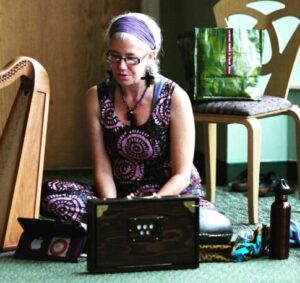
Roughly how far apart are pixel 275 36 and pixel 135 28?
102 centimetres

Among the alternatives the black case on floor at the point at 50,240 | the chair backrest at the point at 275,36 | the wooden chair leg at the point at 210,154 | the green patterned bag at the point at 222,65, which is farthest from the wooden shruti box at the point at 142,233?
the chair backrest at the point at 275,36

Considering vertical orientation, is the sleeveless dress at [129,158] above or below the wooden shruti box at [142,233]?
above

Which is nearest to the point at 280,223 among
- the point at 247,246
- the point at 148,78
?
the point at 247,246

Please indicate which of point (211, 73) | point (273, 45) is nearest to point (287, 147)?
point (273, 45)

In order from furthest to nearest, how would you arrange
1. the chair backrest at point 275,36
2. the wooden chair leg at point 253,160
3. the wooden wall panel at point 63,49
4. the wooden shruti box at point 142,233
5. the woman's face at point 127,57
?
the wooden wall panel at point 63,49
the chair backrest at point 275,36
the wooden chair leg at point 253,160
the woman's face at point 127,57
the wooden shruti box at point 142,233

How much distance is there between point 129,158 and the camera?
237cm

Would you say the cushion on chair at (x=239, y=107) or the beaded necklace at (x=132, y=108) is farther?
the cushion on chair at (x=239, y=107)

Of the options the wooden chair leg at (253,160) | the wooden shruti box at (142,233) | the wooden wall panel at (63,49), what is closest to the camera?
the wooden shruti box at (142,233)

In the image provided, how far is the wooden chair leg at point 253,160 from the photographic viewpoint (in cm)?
264

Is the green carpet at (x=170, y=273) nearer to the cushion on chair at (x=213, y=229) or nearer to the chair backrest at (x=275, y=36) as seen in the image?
the cushion on chair at (x=213, y=229)

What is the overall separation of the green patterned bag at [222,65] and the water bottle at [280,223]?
63 cm

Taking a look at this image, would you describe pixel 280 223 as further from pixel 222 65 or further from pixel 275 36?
pixel 275 36

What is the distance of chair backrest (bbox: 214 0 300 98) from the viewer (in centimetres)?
299

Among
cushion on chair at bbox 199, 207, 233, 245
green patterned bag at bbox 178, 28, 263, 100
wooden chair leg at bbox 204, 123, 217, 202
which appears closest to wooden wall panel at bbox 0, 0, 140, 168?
wooden chair leg at bbox 204, 123, 217, 202
